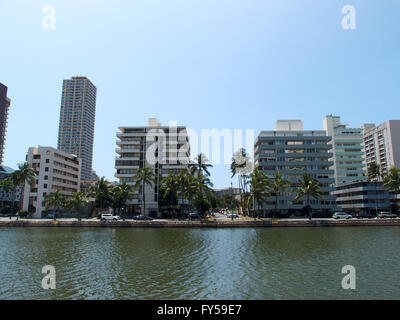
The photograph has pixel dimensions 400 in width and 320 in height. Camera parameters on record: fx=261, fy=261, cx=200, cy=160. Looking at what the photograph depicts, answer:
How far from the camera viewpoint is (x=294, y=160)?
4181 inches

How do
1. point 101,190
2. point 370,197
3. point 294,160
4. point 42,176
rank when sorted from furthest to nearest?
point 294,160 → point 42,176 → point 370,197 → point 101,190

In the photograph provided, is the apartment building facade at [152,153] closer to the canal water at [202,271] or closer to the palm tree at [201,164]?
the palm tree at [201,164]

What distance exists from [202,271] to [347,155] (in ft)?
460

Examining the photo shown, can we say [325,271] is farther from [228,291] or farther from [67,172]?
[67,172]

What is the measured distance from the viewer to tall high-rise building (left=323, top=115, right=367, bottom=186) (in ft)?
448

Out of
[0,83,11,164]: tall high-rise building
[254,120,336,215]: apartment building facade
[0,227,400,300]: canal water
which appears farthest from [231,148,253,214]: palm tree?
[0,83,11,164]: tall high-rise building

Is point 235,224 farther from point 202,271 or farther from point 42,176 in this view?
point 42,176

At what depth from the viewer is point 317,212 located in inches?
3893

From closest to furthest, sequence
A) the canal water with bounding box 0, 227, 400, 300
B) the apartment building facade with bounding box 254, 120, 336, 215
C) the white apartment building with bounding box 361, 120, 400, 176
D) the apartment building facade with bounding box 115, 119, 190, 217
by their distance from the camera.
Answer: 1. the canal water with bounding box 0, 227, 400, 300
2. the apartment building facade with bounding box 254, 120, 336, 215
3. the apartment building facade with bounding box 115, 119, 190, 217
4. the white apartment building with bounding box 361, 120, 400, 176

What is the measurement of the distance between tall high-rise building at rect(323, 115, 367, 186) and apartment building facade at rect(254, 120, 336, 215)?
119ft

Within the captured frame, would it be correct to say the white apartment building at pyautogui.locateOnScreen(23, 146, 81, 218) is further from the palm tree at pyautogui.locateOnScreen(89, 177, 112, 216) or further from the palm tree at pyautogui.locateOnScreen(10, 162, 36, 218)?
the palm tree at pyautogui.locateOnScreen(89, 177, 112, 216)

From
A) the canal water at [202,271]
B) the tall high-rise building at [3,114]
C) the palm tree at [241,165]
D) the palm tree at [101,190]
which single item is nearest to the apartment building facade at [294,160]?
the palm tree at [241,165]

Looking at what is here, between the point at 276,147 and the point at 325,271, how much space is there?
87162 millimetres

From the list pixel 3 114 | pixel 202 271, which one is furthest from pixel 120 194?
pixel 3 114
